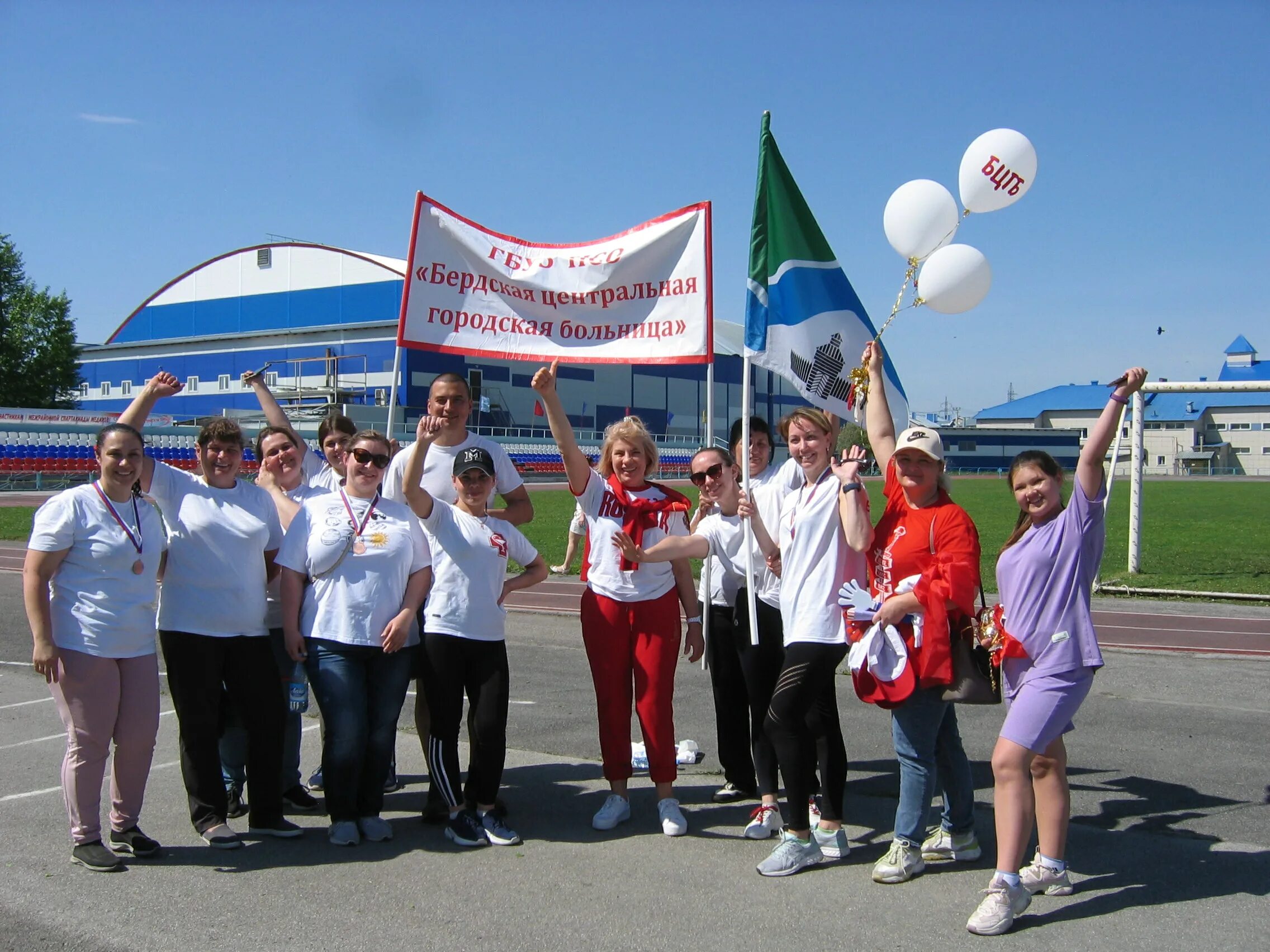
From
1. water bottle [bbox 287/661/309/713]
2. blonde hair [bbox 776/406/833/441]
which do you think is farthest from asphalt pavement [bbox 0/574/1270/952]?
blonde hair [bbox 776/406/833/441]

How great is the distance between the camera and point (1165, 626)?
1162 centimetres

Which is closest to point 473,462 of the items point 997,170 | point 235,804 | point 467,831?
point 467,831

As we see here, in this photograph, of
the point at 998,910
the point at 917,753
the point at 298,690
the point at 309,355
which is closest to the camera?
the point at 998,910

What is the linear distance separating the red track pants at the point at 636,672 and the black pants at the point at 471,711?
48 cm

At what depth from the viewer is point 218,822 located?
4.80 meters

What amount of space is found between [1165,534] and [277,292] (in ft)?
156

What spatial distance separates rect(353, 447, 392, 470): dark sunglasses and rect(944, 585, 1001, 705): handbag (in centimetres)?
264

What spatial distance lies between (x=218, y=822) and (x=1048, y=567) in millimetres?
3724

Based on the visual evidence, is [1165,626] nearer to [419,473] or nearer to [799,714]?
[799,714]

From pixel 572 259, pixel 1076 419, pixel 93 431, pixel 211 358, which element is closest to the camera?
pixel 572 259

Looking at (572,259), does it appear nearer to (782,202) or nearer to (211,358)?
(782,202)

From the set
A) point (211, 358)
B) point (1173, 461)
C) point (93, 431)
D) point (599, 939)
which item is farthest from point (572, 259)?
point (1173, 461)

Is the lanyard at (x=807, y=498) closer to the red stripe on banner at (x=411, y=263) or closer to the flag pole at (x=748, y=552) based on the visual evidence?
the flag pole at (x=748, y=552)

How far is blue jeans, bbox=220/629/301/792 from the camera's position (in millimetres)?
5109
